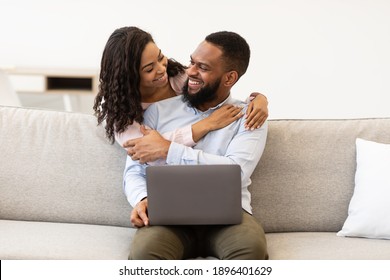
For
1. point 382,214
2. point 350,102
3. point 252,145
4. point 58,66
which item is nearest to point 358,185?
point 382,214

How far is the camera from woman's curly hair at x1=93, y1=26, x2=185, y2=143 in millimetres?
2176

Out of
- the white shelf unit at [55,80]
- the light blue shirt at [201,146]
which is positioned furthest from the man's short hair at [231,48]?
the white shelf unit at [55,80]

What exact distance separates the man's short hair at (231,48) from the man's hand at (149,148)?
348mm

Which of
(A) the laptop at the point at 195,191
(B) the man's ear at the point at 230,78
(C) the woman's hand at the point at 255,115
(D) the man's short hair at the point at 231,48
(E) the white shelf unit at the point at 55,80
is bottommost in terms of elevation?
(E) the white shelf unit at the point at 55,80

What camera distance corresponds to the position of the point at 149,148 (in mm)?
2115

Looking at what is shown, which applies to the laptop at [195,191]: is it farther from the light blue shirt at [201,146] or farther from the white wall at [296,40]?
the white wall at [296,40]

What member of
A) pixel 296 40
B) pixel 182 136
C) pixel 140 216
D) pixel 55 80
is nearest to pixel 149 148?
pixel 182 136

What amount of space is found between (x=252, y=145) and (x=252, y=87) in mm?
2632

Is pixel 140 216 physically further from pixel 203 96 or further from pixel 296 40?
pixel 296 40

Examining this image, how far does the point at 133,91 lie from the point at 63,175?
1.36 feet

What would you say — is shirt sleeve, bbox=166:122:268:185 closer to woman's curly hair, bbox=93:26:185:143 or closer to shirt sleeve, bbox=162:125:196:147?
shirt sleeve, bbox=162:125:196:147

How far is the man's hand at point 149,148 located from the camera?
2105mm

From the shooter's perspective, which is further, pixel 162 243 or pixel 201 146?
pixel 201 146

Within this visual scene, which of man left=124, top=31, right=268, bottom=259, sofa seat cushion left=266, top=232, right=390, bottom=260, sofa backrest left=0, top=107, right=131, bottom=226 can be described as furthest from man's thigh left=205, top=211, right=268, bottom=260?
sofa backrest left=0, top=107, right=131, bottom=226
